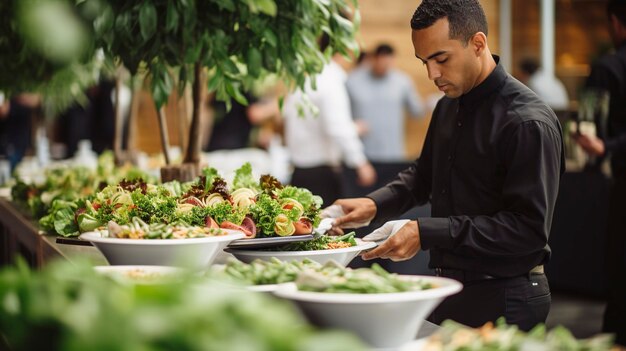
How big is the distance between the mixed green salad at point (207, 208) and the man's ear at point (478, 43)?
583 mm

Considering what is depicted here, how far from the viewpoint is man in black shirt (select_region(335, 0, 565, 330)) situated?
2277mm

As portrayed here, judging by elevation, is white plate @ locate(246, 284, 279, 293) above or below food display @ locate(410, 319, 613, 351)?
above

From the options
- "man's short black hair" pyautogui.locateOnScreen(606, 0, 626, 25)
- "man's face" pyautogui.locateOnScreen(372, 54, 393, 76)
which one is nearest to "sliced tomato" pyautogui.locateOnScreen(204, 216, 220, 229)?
"man's short black hair" pyautogui.locateOnScreen(606, 0, 626, 25)

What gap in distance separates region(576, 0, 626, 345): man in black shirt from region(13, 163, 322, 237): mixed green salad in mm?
2039

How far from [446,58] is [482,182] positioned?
0.34m

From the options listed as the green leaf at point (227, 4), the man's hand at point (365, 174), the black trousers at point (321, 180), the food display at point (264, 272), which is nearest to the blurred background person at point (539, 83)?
the man's hand at point (365, 174)

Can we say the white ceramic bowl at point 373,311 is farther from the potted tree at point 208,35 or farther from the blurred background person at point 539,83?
the blurred background person at point 539,83

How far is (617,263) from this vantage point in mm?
4238

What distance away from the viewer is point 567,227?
579 centimetres

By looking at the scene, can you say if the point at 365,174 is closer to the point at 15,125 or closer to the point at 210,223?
the point at 15,125

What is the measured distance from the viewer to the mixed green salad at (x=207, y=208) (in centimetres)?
224

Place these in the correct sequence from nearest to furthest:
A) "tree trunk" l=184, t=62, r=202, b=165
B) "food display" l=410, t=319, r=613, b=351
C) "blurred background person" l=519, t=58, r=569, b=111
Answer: "food display" l=410, t=319, r=613, b=351
"tree trunk" l=184, t=62, r=202, b=165
"blurred background person" l=519, t=58, r=569, b=111

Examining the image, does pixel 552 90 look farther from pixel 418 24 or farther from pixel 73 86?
pixel 418 24

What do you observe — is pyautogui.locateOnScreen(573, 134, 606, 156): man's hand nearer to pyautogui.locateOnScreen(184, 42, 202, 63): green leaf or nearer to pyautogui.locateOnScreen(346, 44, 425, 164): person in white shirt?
pyautogui.locateOnScreen(184, 42, 202, 63): green leaf
